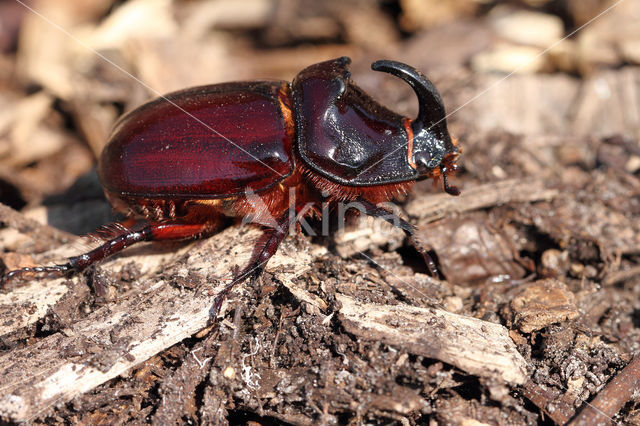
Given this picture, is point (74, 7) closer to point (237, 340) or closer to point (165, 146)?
point (165, 146)

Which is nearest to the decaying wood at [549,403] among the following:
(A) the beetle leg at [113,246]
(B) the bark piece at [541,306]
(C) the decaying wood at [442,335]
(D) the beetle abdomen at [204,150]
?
(C) the decaying wood at [442,335]

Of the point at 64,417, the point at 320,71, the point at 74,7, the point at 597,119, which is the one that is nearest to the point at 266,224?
the point at 320,71

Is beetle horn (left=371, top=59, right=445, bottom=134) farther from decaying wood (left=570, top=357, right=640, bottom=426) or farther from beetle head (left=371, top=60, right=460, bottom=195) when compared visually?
decaying wood (left=570, top=357, right=640, bottom=426)

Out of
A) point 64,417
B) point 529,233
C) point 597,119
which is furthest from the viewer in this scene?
point 597,119

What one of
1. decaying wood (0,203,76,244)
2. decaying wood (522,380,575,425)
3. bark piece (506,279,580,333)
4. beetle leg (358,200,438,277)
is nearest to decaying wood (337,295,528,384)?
decaying wood (522,380,575,425)

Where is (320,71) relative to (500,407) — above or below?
above

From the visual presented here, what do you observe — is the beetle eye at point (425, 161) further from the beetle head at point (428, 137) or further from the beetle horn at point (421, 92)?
the beetle horn at point (421, 92)

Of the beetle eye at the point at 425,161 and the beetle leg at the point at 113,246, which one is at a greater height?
the beetle eye at the point at 425,161
